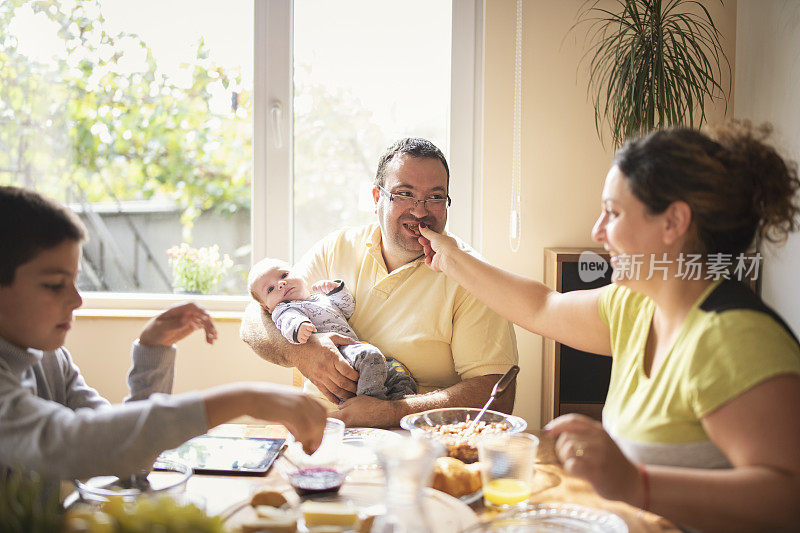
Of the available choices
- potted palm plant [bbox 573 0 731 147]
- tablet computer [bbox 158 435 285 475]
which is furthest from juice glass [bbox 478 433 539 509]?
potted palm plant [bbox 573 0 731 147]

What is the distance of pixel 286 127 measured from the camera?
3.36 metres

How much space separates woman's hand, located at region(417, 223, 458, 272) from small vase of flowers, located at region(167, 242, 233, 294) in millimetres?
1563

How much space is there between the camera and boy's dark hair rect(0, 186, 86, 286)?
117cm

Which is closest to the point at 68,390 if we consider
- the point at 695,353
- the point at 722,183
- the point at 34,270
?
the point at 34,270

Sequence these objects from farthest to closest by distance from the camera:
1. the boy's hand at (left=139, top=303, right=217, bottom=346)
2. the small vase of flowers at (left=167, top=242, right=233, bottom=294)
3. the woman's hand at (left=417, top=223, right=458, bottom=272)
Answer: the small vase of flowers at (left=167, top=242, right=233, bottom=294), the woman's hand at (left=417, top=223, right=458, bottom=272), the boy's hand at (left=139, top=303, right=217, bottom=346)

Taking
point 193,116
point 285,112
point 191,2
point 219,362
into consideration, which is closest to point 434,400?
point 219,362

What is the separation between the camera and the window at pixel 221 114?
3334mm

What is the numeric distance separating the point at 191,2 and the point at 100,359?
170cm

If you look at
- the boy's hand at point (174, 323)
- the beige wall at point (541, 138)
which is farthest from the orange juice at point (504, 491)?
the beige wall at point (541, 138)

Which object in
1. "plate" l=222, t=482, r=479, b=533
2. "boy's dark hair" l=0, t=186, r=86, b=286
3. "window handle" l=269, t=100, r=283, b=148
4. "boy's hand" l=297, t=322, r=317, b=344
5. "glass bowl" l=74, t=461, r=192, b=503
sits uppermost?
"window handle" l=269, t=100, r=283, b=148

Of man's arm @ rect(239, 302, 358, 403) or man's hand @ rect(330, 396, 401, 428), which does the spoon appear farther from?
man's arm @ rect(239, 302, 358, 403)

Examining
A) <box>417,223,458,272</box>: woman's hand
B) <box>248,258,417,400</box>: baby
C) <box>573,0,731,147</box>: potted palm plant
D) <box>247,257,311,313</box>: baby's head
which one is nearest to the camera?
<box>248,258,417,400</box>: baby

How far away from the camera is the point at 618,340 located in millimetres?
1500

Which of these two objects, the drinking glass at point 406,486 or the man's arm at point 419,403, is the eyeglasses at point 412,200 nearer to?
the man's arm at point 419,403
